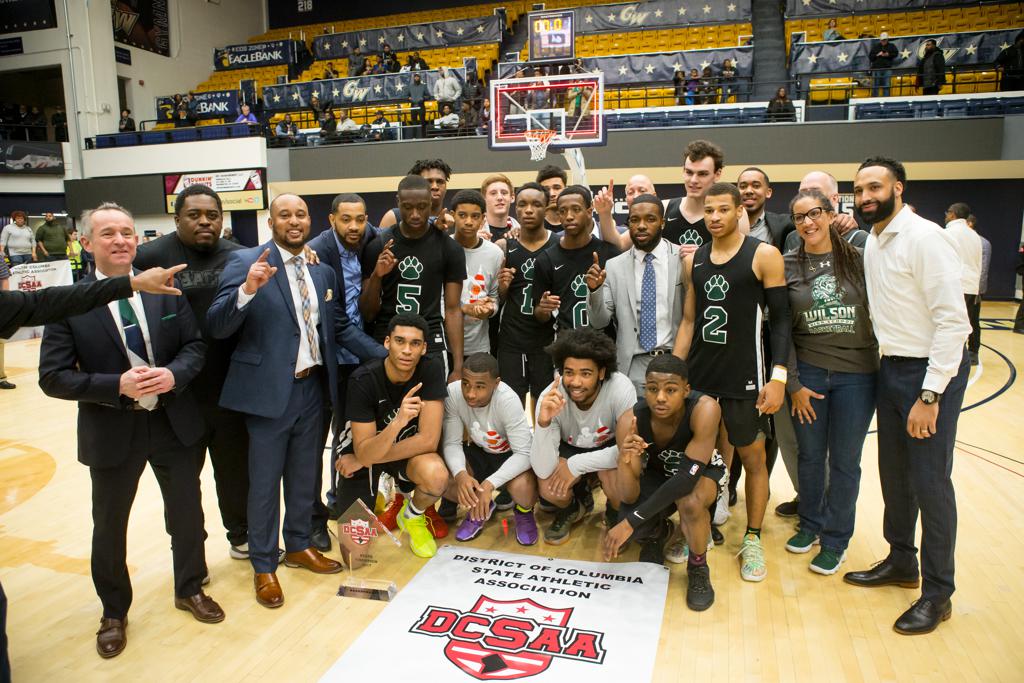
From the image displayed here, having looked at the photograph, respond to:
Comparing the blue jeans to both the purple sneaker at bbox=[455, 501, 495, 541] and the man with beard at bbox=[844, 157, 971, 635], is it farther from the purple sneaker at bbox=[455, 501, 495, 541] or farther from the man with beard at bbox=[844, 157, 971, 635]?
the purple sneaker at bbox=[455, 501, 495, 541]

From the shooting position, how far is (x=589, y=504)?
14.7 ft

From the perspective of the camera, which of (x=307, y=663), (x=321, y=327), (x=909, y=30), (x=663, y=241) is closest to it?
(x=307, y=663)

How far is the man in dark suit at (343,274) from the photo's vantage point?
3.97 m

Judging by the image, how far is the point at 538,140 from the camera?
9680 millimetres

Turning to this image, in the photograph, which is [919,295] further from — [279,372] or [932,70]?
[932,70]

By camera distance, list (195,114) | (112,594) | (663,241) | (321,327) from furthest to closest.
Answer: (195,114), (663,241), (321,327), (112,594)

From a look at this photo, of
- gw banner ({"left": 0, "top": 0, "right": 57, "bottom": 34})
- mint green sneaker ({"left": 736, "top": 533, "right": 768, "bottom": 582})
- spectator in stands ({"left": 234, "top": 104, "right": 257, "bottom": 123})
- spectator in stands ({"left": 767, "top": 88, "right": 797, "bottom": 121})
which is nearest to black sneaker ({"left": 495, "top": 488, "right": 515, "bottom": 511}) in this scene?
mint green sneaker ({"left": 736, "top": 533, "right": 768, "bottom": 582})

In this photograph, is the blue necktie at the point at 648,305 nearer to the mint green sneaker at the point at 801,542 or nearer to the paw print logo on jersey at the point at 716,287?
the paw print logo on jersey at the point at 716,287

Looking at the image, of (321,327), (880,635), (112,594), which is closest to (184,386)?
(321,327)

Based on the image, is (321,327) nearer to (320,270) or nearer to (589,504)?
(320,270)

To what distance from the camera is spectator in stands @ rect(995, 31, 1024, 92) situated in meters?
12.4

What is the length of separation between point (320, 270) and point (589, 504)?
2229mm

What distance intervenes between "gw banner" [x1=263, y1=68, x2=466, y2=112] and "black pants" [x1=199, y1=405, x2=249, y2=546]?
46.2 feet

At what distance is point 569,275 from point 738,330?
1.14 meters
